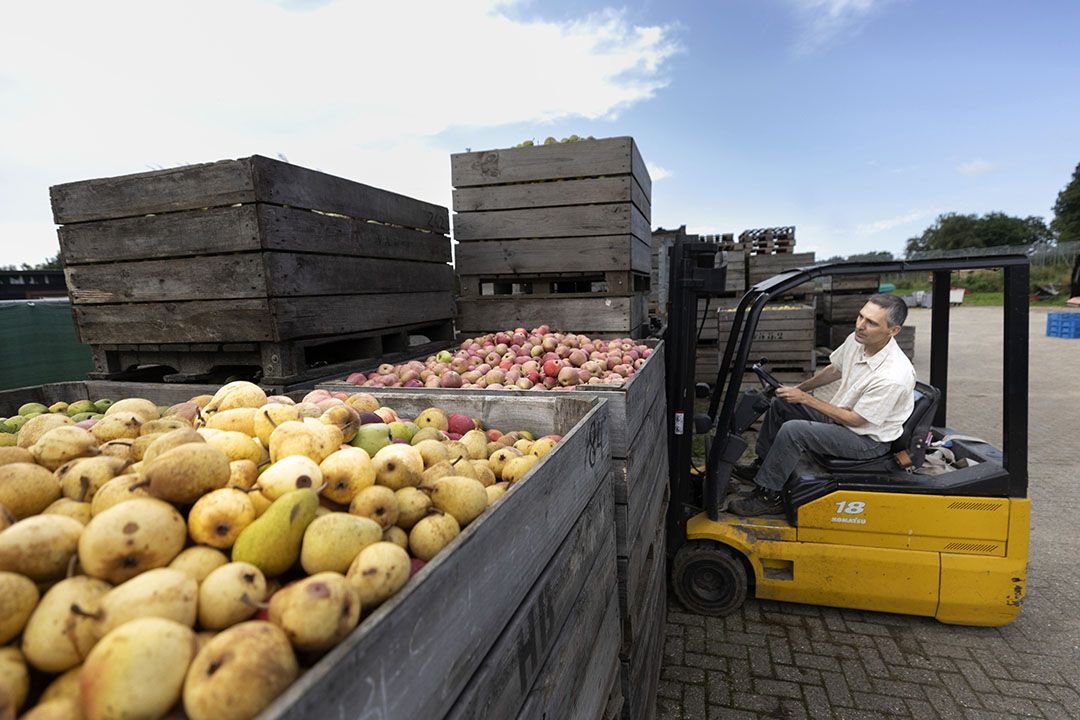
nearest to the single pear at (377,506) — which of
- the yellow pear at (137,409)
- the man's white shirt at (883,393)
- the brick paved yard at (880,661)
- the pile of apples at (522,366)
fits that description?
the yellow pear at (137,409)

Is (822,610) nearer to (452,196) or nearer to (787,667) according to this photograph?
(787,667)

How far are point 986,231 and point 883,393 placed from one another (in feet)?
266

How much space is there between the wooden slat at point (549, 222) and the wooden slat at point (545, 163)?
0.27 m

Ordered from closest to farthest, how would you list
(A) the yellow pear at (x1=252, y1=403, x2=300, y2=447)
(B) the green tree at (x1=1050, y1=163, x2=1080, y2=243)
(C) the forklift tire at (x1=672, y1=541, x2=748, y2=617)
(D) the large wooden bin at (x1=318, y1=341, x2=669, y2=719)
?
(A) the yellow pear at (x1=252, y1=403, x2=300, y2=447) → (D) the large wooden bin at (x1=318, y1=341, x2=669, y2=719) → (C) the forklift tire at (x1=672, y1=541, x2=748, y2=617) → (B) the green tree at (x1=1050, y1=163, x2=1080, y2=243)

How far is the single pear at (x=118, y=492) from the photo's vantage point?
110cm

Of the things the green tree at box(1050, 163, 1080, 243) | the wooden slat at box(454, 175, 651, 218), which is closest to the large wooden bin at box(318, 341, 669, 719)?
the wooden slat at box(454, 175, 651, 218)

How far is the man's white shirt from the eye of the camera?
343 cm

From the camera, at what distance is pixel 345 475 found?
4.31 ft

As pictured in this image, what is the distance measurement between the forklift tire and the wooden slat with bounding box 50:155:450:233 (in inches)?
127

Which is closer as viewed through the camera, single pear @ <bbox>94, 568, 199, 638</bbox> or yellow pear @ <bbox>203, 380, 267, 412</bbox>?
single pear @ <bbox>94, 568, 199, 638</bbox>

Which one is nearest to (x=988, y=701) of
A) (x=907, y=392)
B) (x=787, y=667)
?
(x=787, y=667)

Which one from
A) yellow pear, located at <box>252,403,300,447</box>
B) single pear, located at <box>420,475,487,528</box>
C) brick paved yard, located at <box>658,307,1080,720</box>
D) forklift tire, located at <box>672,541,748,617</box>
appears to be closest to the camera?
single pear, located at <box>420,475,487,528</box>

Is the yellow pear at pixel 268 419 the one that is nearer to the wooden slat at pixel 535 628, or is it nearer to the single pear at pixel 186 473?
the single pear at pixel 186 473

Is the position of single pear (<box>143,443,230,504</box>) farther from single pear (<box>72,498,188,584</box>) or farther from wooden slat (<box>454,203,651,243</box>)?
wooden slat (<box>454,203,651,243</box>)
